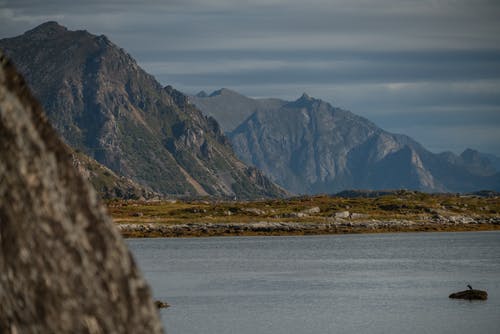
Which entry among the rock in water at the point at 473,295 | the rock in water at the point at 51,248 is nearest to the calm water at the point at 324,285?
the rock in water at the point at 473,295

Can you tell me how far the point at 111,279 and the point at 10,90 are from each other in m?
1.62

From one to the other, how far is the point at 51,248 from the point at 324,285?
255 ft

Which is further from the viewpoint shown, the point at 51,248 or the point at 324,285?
the point at 324,285

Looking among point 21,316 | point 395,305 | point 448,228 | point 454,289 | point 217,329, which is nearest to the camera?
point 21,316

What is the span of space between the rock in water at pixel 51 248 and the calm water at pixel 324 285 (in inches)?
1829

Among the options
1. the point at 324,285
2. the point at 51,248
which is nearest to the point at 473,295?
the point at 324,285

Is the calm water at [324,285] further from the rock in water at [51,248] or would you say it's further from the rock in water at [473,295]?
the rock in water at [51,248]

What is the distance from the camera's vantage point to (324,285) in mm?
83312

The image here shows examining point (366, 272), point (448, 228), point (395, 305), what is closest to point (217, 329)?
point (395, 305)

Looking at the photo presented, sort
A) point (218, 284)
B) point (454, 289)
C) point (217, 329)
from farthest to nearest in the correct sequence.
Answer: point (218, 284)
point (454, 289)
point (217, 329)

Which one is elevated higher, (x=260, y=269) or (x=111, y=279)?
(x=111, y=279)

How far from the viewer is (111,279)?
6852mm

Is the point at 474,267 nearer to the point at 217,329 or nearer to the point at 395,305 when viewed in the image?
the point at 395,305

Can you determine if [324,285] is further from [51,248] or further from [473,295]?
[51,248]
